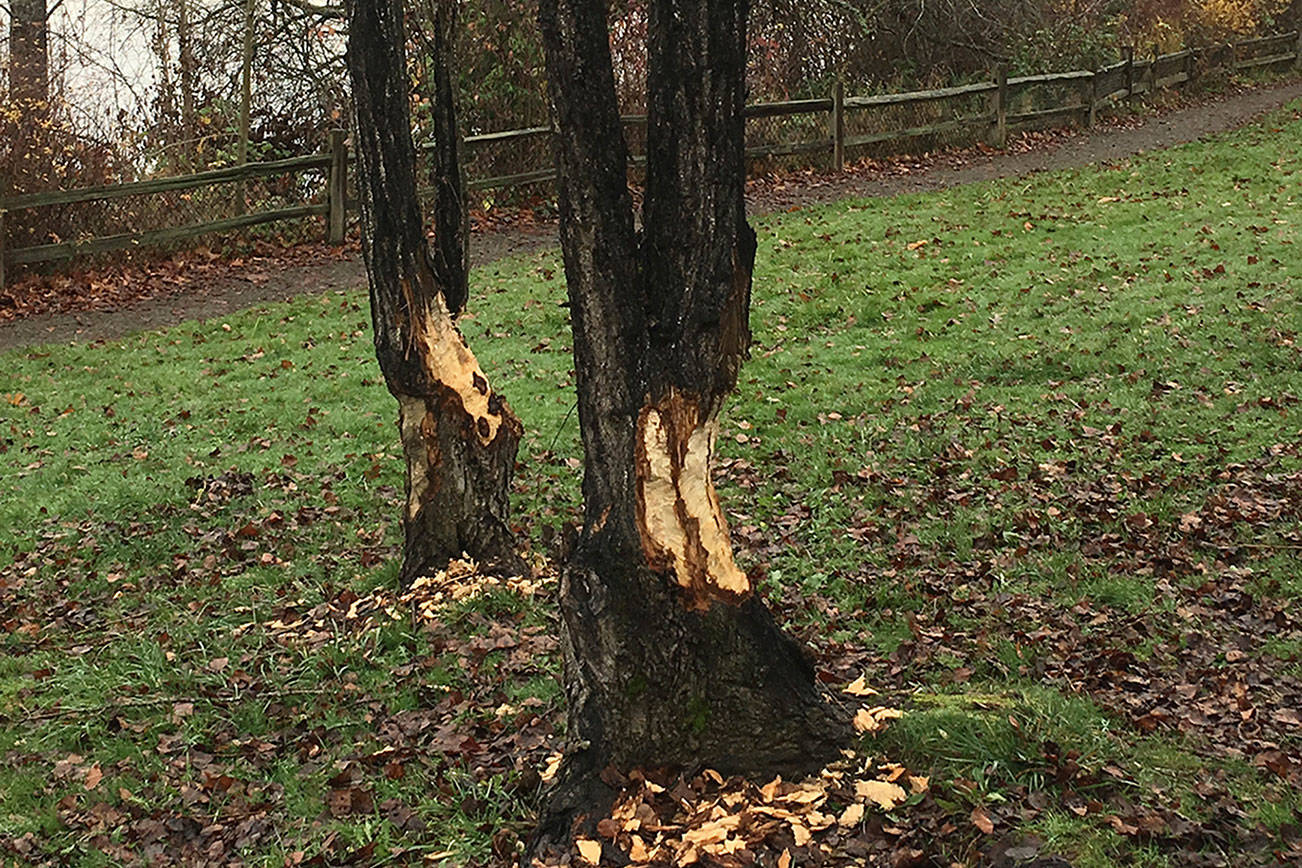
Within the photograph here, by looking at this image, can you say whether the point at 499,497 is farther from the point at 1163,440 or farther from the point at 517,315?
the point at 517,315

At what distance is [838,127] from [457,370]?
14213 millimetres

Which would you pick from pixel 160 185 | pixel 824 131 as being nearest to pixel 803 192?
pixel 824 131

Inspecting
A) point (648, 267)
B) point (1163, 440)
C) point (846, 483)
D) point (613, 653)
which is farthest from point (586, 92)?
point (1163, 440)

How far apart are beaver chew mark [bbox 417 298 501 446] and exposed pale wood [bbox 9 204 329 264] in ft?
33.5

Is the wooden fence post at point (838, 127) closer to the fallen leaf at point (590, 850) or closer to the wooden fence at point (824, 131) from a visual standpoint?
the wooden fence at point (824, 131)

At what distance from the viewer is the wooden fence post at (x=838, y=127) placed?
770 inches

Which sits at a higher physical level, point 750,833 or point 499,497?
point 499,497

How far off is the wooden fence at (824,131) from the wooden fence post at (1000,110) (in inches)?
0.8

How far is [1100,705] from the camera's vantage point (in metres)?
5.09

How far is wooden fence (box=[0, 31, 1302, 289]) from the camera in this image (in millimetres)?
15469

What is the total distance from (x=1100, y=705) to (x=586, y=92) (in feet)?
10.7

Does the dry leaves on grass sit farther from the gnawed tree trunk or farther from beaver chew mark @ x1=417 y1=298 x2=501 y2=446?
beaver chew mark @ x1=417 y1=298 x2=501 y2=446

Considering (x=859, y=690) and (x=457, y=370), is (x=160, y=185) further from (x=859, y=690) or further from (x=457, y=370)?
(x=859, y=690)

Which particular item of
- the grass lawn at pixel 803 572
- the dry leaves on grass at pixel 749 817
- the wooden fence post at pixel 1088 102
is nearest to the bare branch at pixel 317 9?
the grass lawn at pixel 803 572
